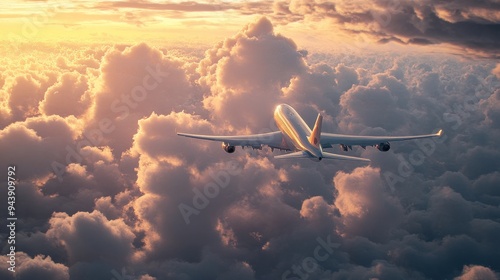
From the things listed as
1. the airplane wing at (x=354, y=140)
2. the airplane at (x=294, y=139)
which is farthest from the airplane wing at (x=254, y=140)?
the airplane wing at (x=354, y=140)

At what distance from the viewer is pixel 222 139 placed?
106m

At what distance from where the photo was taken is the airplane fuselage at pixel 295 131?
87812 mm

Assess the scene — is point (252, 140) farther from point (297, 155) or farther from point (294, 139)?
point (297, 155)

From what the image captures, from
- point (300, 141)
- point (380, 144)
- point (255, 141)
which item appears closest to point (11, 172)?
point (255, 141)

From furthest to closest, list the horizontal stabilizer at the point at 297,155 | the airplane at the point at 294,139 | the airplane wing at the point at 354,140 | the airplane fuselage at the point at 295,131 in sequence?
the airplane wing at the point at 354,140
the airplane at the point at 294,139
the airplane fuselage at the point at 295,131
the horizontal stabilizer at the point at 297,155

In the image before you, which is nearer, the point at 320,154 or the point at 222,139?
the point at 320,154

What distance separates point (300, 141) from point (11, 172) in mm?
73408

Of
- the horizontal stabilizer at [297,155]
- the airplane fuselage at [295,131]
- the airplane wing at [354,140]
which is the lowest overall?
the airplane wing at [354,140]

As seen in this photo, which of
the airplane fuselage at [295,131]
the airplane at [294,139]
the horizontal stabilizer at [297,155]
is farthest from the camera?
the airplane at [294,139]

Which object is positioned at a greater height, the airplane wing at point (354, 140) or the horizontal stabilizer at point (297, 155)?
the horizontal stabilizer at point (297, 155)

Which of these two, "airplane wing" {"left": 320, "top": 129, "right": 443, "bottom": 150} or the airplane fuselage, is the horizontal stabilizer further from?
"airplane wing" {"left": 320, "top": 129, "right": 443, "bottom": 150}

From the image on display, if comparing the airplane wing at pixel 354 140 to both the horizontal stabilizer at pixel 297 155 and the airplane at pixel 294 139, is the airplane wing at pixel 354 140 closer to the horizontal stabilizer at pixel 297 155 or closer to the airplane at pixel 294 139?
the airplane at pixel 294 139

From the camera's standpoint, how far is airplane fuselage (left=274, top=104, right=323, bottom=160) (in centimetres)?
8781

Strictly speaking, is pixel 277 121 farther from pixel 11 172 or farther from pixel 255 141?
pixel 11 172
